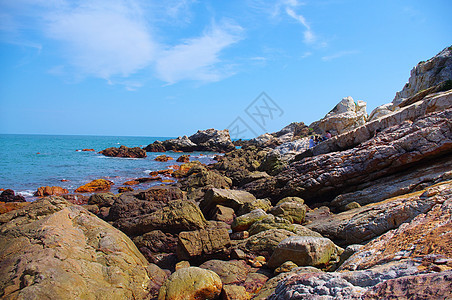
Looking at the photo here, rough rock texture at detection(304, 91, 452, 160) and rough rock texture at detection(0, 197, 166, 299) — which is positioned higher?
rough rock texture at detection(304, 91, 452, 160)

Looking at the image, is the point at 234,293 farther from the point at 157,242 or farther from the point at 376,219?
the point at 376,219

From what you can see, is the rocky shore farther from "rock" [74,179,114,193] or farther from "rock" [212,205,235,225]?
"rock" [74,179,114,193]

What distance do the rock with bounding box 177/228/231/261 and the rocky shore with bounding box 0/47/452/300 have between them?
3 centimetres

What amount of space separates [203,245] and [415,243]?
6167mm

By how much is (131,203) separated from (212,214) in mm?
3926

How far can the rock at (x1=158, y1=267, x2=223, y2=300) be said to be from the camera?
19.8 ft

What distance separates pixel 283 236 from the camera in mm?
8719

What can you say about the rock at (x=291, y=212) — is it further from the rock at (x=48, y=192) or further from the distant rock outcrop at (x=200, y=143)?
the distant rock outcrop at (x=200, y=143)

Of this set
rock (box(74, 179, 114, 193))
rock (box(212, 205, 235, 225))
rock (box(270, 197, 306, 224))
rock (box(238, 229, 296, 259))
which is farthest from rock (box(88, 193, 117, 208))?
rock (box(238, 229, 296, 259))

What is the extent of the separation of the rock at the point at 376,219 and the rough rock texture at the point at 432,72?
72.9 ft

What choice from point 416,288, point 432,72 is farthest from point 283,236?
point 432,72

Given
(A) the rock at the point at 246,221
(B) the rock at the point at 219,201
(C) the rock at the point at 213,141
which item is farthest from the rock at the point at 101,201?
(C) the rock at the point at 213,141

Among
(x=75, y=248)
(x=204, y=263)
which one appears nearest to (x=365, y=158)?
(x=204, y=263)

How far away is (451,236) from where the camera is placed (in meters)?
3.23
